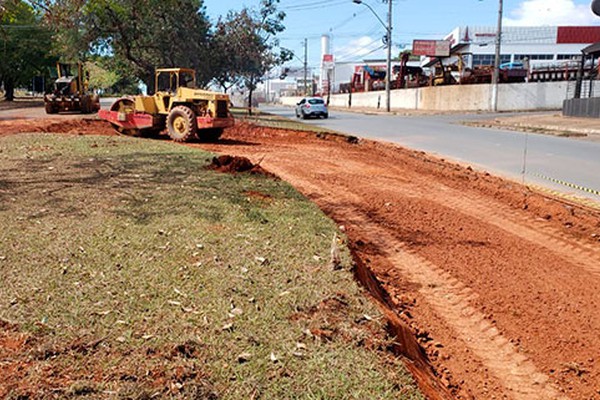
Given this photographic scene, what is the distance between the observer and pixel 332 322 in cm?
394

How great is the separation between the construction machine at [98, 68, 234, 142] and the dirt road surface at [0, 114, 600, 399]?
501 centimetres

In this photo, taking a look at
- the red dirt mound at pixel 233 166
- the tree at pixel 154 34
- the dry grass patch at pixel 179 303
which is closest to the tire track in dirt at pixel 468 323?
the dry grass patch at pixel 179 303

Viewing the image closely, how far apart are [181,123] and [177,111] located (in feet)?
1.28

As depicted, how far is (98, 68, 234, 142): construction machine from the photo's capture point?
53.5 ft

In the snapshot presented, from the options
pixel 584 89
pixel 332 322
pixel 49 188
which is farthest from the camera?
pixel 584 89

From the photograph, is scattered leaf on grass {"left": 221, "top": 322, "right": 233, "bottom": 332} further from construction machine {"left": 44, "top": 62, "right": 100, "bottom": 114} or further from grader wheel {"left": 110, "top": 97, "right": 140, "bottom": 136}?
construction machine {"left": 44, "top": 62, "right": 100, "bottom": 114}

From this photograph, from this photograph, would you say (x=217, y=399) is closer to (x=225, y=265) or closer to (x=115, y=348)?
(x=115, y=348)

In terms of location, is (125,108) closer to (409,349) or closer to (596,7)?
(596,7)

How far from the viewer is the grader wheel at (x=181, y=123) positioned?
634 inches

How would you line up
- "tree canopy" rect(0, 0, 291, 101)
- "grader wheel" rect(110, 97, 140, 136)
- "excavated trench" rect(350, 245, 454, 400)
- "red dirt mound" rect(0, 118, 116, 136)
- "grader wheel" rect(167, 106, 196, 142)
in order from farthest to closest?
1. "tree canopy" rect(0, 0, 291, 101)
2. "red dirt mound" rect(0, 118, 116, 136)
3. "grader wheel" rect(110, 97, 140, 136)
4. "grader wheel" rect(167, 106, 196, 142)
5. "excavated trench" rect(350, 245, 454, 400)

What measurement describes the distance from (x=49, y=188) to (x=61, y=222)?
208 cm

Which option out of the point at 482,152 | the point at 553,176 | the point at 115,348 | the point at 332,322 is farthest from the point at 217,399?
the point at 482,152

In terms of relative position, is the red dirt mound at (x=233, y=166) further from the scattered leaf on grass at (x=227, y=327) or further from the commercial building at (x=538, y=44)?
the commercial building at (x=538, y=44)

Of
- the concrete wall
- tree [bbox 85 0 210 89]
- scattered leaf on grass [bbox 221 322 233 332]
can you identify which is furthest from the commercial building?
scattered leaf on grass [bbox 221 322 233 332]
